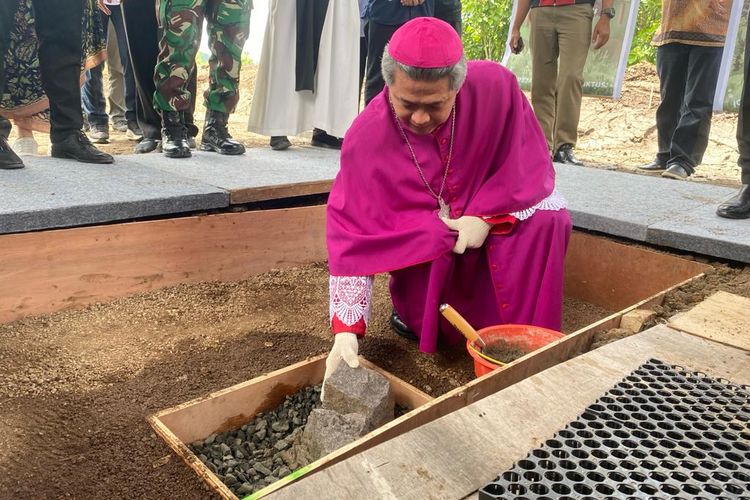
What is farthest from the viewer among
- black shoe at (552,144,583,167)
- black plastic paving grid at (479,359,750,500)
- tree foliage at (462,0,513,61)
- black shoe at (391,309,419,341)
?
tree foliage at (462,0,513,61)

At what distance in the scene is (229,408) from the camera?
188cm

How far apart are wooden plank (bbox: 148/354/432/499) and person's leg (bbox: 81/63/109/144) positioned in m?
3.89

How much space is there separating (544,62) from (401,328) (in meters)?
2.93

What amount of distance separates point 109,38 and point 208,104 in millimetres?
2938

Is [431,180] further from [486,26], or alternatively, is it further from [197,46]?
[486,26]

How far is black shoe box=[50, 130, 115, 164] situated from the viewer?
124 inches

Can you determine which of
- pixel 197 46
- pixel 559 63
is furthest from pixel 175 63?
pixel 559 63

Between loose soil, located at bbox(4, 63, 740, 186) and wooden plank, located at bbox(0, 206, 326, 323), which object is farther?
loose soil, located at bbox(4, 63, 740, 186)

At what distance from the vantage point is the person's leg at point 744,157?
2688 millimetres

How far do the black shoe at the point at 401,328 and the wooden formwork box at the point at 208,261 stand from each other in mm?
521

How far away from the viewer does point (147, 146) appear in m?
3.83

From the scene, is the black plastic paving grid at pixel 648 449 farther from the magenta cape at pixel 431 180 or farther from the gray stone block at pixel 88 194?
the gray stone block at pixel 88 194

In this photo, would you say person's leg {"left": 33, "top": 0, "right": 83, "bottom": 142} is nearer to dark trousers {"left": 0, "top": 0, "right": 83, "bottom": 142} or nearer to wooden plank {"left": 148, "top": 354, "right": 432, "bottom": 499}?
dark trousers {"left": 0, "top": 0, "right": 83, "bottom": 142}

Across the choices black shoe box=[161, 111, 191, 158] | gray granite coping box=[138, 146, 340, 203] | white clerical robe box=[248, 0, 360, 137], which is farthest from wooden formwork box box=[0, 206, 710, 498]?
white clerical robe box=[248, 0, 360, 137]
